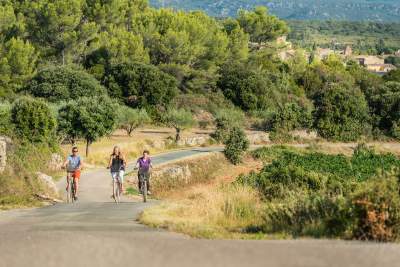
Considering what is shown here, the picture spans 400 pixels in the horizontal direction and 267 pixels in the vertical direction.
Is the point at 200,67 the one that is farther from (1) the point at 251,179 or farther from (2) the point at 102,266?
(2) the point at 102,266

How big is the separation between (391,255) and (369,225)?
147cm

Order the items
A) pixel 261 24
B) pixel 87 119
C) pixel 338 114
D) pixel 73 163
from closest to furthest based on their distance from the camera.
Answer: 1. pixel 73 163
2. pixel 87 119
3. pixel 338 114
4. pixel 261 24

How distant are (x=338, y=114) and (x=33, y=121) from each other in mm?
38326

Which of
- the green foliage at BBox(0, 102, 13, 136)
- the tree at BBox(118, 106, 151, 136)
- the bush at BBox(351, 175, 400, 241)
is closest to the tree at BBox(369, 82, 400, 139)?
the tree at BBox(118, 106, 151, 136)

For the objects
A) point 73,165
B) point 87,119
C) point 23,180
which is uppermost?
point 73,165

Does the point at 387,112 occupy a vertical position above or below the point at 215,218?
below

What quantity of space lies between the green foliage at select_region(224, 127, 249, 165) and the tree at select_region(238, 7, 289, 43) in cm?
4560

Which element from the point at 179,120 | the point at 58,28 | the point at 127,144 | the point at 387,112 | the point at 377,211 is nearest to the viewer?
the point at 377,211

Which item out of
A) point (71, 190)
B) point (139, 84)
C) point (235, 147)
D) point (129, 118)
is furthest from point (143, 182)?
point (139, 84)

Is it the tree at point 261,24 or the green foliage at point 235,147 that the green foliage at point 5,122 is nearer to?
the green foliage at point 235,147

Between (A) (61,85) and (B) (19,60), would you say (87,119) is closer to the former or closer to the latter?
(A) (61,85)

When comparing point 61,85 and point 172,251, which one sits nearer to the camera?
point 172,251

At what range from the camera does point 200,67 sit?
267 feet

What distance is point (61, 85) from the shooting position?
6150 cm
